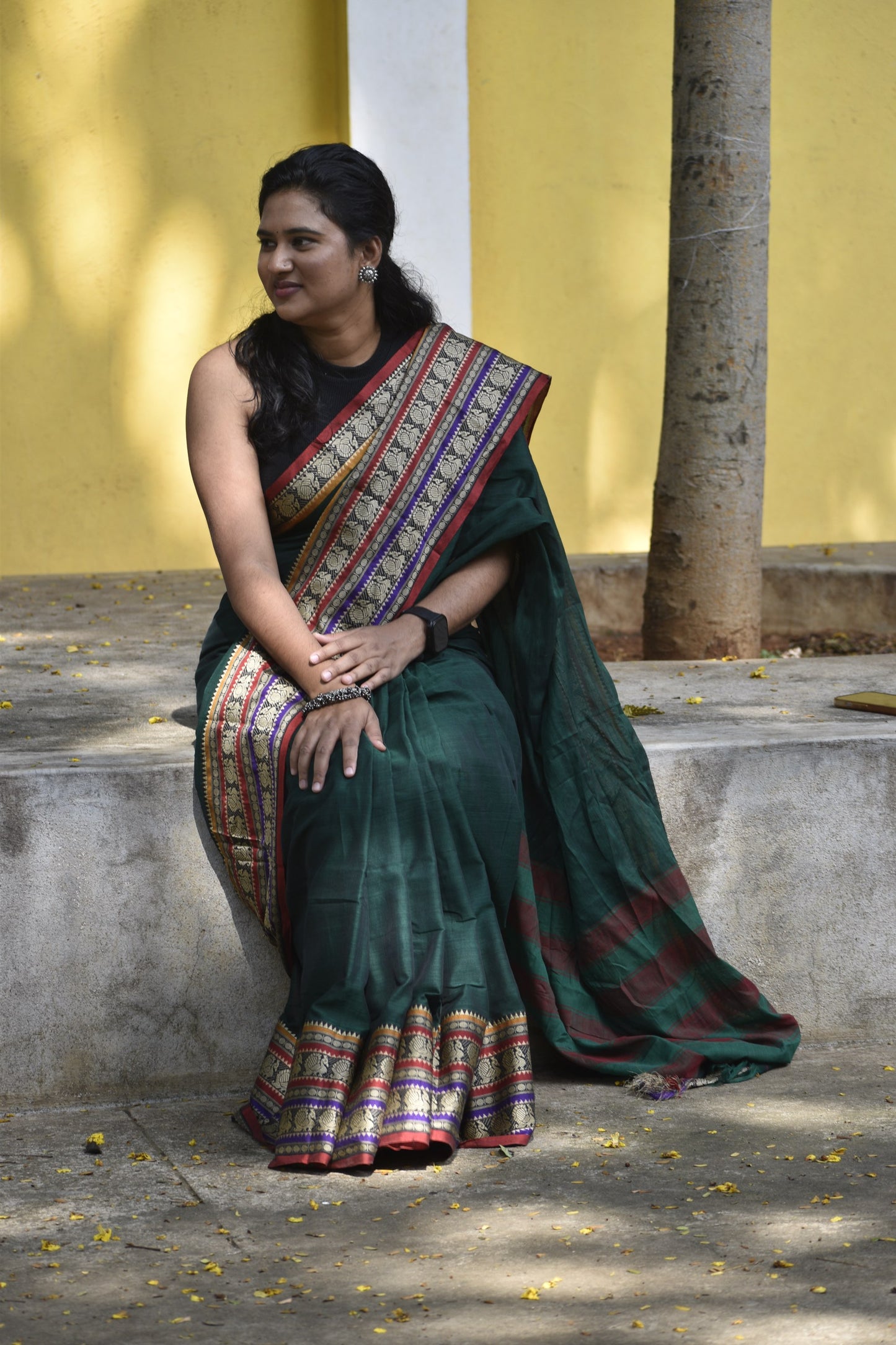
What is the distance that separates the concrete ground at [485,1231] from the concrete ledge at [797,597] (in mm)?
3217

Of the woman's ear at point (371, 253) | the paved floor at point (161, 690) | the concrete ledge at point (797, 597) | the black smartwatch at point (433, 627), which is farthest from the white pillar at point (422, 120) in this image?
the black smartwatch at point (433, 627)

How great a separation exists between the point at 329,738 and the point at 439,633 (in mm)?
359

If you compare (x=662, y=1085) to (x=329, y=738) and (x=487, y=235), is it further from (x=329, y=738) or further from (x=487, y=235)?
(x=487, y=235)

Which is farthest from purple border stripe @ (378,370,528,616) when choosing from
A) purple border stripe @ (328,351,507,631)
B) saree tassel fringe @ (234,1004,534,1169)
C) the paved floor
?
saree tassel fringe @ (234,1004,534,1169)

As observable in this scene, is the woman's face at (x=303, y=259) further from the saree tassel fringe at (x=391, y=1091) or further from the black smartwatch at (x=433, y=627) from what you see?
the saree tassel fringe at (x=391, y=1091)

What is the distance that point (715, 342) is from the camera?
16.0 ft

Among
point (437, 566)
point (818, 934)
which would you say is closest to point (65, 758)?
point (437, 566)

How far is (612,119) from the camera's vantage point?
7.73m

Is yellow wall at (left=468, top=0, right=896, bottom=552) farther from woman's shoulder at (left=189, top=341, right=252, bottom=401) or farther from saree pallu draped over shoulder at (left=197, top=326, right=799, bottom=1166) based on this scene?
woman's shoulder at (left=189, top=341, right=252, bottom=401)

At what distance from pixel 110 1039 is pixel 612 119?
231 inches

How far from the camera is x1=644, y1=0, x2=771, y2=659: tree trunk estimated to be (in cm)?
477

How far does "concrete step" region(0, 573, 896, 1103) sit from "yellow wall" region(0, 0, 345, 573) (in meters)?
3.59

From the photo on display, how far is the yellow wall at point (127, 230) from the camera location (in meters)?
7.20

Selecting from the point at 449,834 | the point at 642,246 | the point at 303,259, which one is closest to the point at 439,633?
the point at 449,834
